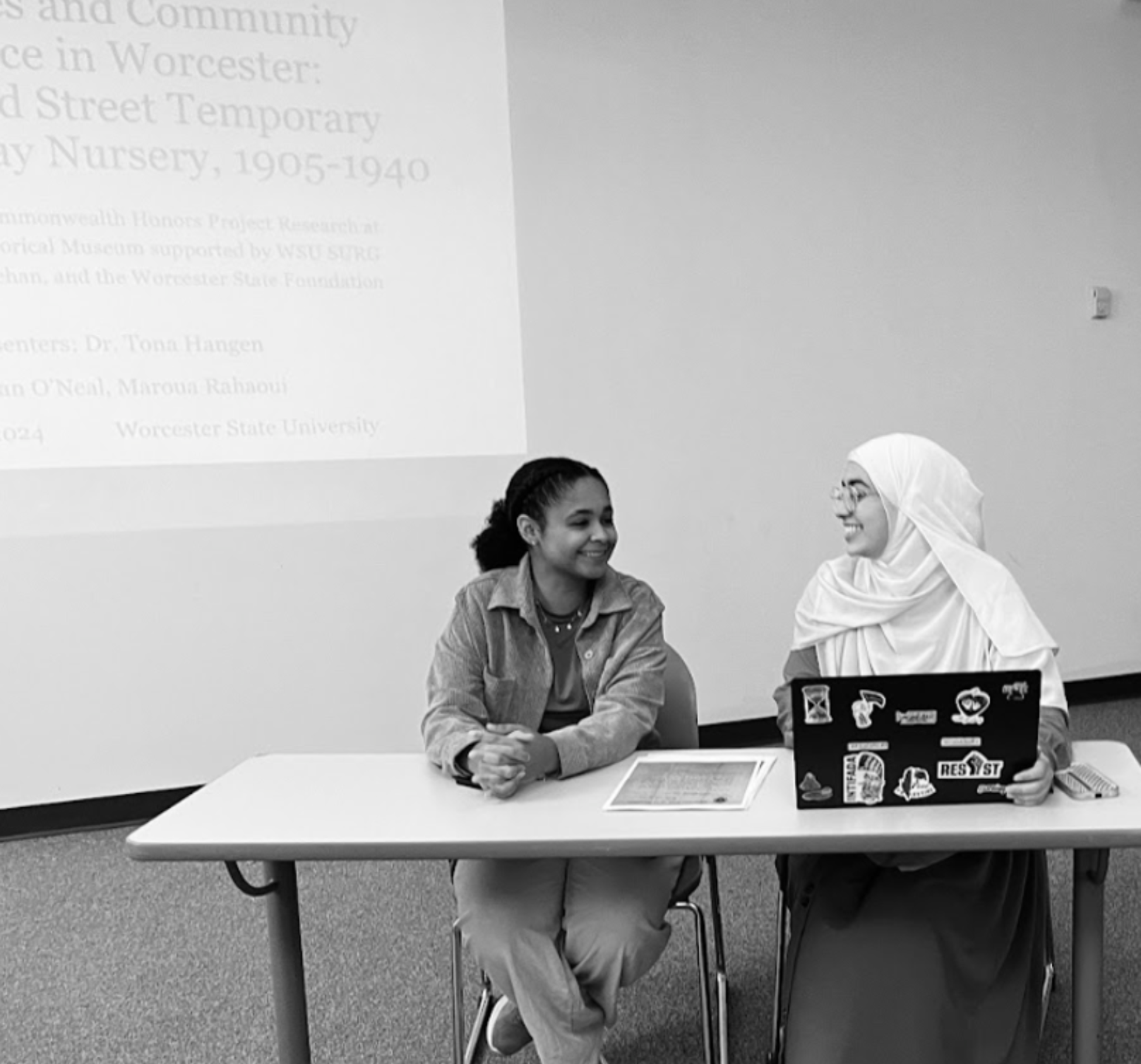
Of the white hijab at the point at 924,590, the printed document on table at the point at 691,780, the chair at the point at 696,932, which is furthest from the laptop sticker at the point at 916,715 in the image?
the chair at the point at 696,932

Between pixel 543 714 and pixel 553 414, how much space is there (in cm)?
187

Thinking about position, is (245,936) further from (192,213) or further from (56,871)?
(192,213)

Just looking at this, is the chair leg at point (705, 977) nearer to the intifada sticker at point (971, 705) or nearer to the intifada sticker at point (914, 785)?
the intifada sticker at point (914, 785)

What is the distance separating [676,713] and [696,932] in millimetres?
412

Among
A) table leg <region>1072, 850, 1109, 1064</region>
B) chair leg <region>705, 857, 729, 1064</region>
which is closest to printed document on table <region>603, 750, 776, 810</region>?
chair leg <region>705, 857, 729, 1064</region>

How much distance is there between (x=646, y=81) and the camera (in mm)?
3627

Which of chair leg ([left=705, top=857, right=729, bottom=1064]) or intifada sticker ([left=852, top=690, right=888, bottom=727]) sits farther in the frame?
chair leg ([left=705, top=857, right=729, bottom=1064])

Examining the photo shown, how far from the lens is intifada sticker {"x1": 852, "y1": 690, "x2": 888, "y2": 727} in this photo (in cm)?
135

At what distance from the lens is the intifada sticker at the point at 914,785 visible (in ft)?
4.65

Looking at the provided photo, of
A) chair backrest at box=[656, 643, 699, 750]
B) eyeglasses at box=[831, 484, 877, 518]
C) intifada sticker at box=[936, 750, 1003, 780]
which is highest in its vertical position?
eyeglasses at box=[831, 484, 877, 518]

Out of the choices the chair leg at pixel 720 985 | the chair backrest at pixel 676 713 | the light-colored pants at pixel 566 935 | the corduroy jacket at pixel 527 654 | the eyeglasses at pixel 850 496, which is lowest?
the chair leg at pixel 720 985

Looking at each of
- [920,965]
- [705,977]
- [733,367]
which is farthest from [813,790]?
[733,367]

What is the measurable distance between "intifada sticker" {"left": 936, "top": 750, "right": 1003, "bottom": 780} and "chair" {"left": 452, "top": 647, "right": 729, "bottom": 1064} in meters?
0.51

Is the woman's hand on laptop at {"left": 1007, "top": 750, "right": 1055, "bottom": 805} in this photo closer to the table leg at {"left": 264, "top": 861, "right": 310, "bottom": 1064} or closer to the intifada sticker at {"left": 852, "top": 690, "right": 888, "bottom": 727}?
the intifada sticker at {"left": 852, "top": 690, "right": 888, "bottom": 727}
